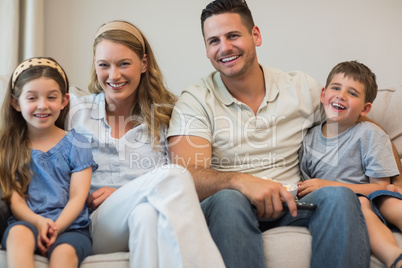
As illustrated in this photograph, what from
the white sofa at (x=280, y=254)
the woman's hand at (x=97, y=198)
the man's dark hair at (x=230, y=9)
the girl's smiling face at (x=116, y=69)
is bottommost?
the white sofa at (x=280, y=254)

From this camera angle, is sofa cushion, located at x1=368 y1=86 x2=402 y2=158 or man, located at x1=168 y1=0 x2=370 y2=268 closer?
man, located at x1=168 y1=0 x2=370 y2=268

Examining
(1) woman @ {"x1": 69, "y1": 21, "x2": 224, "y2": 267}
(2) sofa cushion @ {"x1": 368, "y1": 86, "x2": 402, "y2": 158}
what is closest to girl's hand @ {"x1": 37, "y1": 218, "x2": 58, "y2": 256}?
(1) woman @ {"x1": 69, "y1": 21, "x2": 224, "y2": 267}

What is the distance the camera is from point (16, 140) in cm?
168

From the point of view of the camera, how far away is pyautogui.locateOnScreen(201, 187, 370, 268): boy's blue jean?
1475 mm

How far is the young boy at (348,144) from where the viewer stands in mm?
1840

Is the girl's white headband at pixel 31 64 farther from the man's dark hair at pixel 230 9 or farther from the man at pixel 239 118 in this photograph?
the man's dark hair at pixel 230 9

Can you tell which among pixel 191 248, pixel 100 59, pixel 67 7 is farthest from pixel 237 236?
pixel 67 7

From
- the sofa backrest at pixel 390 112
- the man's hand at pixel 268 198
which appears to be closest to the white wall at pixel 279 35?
the sofa backrest at pixel 390 112

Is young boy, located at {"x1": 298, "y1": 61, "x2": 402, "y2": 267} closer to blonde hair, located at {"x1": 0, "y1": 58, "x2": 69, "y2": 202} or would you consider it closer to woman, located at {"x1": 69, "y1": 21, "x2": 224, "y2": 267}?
woman, located at {"x1": 69, "y1": 21, "x2": 224, "y2": 267}

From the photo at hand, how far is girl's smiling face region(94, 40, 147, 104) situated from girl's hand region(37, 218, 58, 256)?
1.94ft

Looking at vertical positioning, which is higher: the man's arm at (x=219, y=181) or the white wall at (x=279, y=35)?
the white wall at (x=279, y=35)

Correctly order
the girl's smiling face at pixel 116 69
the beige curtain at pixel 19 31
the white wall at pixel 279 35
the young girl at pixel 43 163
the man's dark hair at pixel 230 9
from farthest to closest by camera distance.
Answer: the white wall at pixel 279 35 < the beige curtain at pixel 19 31 < the man's dark hair at pixel 230 9 < the girl's smiling face at pixel 116 69 < the young girl at pixel 43 163

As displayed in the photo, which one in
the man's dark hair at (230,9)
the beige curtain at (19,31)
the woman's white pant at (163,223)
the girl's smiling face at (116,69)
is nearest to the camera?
the woman's white pant at (163,223)

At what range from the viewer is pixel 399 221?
1.65 metres
